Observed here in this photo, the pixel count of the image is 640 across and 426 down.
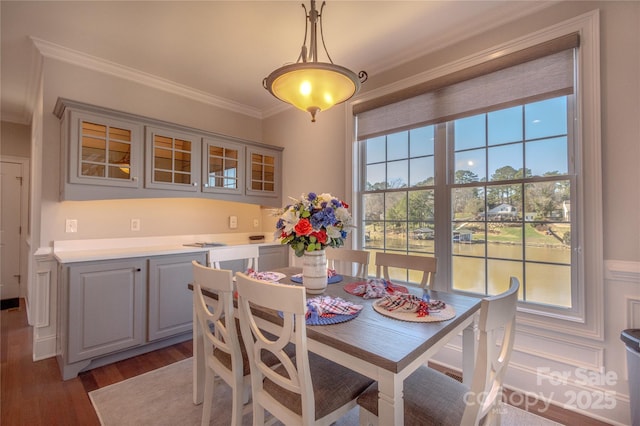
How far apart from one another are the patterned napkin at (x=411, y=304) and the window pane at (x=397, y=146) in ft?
5.45

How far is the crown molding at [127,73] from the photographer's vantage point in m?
2.50

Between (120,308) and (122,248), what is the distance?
0.69 metres

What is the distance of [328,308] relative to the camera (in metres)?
1.36

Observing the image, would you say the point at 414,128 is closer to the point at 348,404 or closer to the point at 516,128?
the point at 516,128

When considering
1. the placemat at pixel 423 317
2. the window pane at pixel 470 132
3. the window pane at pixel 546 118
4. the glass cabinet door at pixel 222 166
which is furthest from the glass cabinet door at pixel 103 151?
the window pane at pixel 546 118

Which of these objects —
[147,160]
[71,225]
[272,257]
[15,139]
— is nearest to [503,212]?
[272,257]

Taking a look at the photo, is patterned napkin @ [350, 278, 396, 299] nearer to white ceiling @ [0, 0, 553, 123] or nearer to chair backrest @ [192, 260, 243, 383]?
chair backrest @ [192, 260, 243, 383]

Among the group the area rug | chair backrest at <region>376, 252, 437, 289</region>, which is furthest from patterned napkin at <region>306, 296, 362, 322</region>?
the area rug

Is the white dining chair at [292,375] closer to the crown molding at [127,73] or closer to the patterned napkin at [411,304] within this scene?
the patterned napkin at [411,304]

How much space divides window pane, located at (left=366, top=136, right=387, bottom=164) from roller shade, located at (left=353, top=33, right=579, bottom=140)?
110mm

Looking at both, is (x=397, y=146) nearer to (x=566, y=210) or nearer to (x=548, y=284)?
(x=566, y=210)

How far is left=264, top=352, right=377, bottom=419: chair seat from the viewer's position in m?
1.17

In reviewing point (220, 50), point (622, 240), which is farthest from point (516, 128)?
point (220, 50)

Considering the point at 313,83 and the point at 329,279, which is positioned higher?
the point at 313,83
